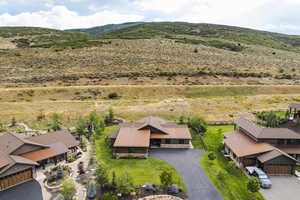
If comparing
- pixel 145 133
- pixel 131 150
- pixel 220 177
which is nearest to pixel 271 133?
pixel 220 177

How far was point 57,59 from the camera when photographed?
97.0 m

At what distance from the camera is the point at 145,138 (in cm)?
3659

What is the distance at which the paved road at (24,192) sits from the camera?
24.0 meters

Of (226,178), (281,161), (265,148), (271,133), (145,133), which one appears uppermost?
(271,133)

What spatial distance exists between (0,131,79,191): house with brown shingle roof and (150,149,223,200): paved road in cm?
1429

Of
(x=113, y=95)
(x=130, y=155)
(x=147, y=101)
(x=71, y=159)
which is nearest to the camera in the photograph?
(x=71, y=159)

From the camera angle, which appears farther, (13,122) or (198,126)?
(13,122)

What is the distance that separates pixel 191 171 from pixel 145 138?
9700 mm

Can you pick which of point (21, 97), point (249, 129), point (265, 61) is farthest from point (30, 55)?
point (265, 61)

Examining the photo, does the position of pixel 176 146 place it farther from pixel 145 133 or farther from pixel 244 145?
pixel 244 145

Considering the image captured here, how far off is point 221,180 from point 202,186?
3.08m

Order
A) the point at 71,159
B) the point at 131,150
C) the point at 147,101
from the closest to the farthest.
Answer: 1. the point at 71,159
2. the point at 131,150
3. the point at 147,101

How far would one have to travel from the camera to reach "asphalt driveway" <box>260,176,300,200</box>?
24786 millimetres

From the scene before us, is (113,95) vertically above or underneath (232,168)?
above
